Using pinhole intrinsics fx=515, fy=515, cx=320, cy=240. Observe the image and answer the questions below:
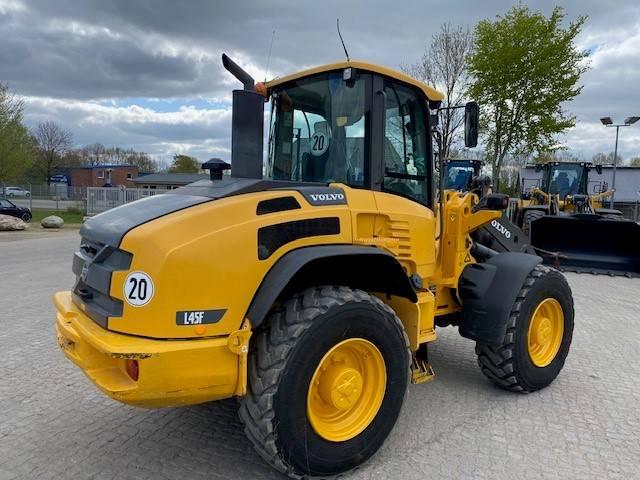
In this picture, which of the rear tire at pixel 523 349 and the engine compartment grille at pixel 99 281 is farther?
the rear tire at pixel 523 349

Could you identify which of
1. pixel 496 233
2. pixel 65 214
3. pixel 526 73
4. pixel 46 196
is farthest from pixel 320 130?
pixel 46 196

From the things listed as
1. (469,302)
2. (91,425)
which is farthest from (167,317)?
(469,302)

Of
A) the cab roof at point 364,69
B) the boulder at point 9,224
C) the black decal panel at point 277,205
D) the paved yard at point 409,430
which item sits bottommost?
the boulder at point 9,224

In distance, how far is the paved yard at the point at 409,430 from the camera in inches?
120

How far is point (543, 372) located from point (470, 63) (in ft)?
56.9

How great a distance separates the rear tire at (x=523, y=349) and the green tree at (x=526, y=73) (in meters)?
16.2

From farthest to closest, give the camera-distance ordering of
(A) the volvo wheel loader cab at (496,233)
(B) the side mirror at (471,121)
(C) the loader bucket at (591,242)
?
1. (C) the loader bucket at (591,242)
2. (A) the volvo wheel loader cab at (496,233)
3. (B) the side mirror at (471,121)

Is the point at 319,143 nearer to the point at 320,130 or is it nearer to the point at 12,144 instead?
the point at 320,130

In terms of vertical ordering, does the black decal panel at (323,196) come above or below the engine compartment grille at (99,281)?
above

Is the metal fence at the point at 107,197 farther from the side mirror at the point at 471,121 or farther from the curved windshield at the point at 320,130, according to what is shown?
the side mirror at the point at 471,121

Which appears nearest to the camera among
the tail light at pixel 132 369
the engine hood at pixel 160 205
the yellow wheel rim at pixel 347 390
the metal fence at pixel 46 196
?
the tail light at pixel 132 369

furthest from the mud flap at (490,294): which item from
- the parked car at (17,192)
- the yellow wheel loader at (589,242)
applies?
the parked car at (17,192)

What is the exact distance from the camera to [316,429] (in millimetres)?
2855

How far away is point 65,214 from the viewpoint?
97.6 feet
